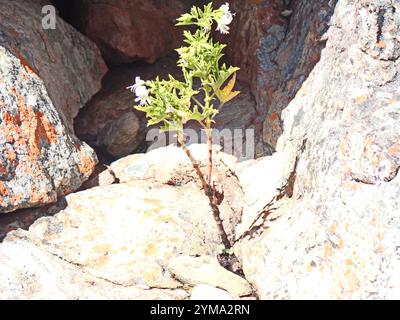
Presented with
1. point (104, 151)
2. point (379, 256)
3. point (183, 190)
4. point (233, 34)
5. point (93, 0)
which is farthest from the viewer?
point (93, 0)

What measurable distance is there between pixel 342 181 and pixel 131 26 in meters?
3.61

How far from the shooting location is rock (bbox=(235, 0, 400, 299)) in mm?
2664

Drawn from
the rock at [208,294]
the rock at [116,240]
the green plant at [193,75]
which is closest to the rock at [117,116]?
the rock at [116,240]

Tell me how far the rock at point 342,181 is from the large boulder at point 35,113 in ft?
5.27

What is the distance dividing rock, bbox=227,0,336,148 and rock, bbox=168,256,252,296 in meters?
1.24

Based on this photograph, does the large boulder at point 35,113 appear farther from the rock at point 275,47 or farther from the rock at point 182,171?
the rock at point 275,47

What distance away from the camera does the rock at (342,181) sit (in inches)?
105

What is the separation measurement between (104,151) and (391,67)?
9.26 feet

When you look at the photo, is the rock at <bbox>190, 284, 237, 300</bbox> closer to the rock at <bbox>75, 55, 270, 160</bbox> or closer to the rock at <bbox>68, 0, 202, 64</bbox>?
the rock at <bbox>75, 55, 270, 160</bbox>

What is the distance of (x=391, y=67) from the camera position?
3168 mm
